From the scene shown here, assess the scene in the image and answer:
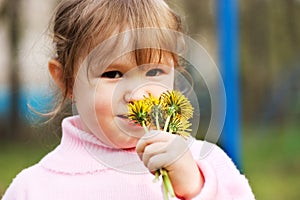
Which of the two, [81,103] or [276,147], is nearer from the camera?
[81,103]

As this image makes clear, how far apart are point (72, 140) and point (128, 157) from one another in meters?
0.15

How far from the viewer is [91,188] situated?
139 centimetres

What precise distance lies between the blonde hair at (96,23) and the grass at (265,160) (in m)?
2.75

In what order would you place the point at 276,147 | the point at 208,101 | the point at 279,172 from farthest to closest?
the point at 276,147 < the point at 279,172 < the point at 208,101

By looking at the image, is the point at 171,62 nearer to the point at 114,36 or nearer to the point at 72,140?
the point at 114,36

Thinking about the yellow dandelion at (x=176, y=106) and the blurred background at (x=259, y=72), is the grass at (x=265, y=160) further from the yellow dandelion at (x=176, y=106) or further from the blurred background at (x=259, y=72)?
the yellow dandelion at (x=176, y=106)

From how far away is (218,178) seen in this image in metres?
1.34

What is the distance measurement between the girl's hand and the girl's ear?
37 centimetres

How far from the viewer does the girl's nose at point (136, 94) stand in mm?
1224

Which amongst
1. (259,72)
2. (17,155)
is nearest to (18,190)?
(259,72)

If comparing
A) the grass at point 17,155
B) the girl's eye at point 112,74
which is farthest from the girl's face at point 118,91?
the grass at point 17,155

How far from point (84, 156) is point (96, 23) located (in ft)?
0.81

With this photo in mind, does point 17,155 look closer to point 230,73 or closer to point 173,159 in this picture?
point 230,73

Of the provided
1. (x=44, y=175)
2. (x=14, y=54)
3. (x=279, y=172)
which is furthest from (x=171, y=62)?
(x=14, y=54)
